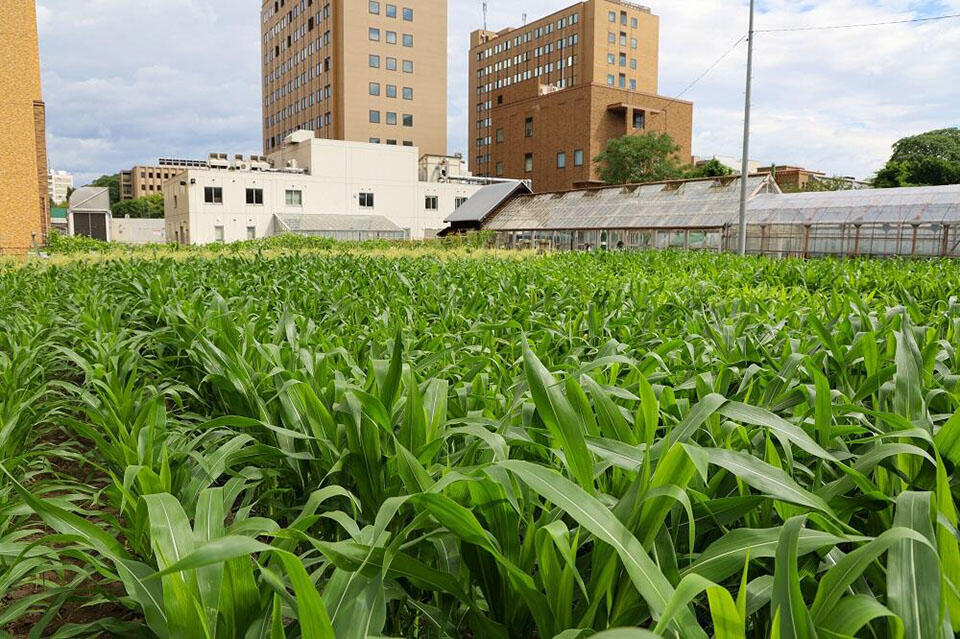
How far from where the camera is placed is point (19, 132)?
86.5 feet

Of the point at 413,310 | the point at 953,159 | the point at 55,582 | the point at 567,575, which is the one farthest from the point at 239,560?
the point at 953,159

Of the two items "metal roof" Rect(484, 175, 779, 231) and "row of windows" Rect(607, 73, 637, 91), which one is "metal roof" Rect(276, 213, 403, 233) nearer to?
"metal roof" Rect(484, 175, 779, 231)

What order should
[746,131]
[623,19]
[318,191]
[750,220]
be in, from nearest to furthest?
[746,131] → [750,220] → [318,191] → [623,19]

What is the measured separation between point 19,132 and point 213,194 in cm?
2761

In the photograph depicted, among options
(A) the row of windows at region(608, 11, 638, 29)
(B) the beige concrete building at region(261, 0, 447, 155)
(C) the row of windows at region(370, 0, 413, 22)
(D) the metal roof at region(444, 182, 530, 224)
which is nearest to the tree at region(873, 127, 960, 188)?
(D) the metal roof at region(444, 182, 530, 224)

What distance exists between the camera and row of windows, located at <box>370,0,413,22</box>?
7731 cm

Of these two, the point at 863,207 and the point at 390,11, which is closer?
the point at 863,207

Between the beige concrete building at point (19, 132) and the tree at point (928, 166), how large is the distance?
61644 millimetres

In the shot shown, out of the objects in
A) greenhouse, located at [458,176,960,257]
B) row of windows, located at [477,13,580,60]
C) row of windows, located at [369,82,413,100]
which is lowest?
greenhouse, located at [458,176,960,257]

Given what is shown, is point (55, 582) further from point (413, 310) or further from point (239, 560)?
point (413, 310)

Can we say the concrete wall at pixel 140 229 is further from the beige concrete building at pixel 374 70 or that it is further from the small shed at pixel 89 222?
the beige concrete building at pixel 374 70

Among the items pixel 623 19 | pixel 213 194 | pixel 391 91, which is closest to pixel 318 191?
pixel 213 194

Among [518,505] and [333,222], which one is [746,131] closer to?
[518,505]

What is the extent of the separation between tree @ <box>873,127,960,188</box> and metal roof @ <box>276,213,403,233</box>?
44.2 meters
